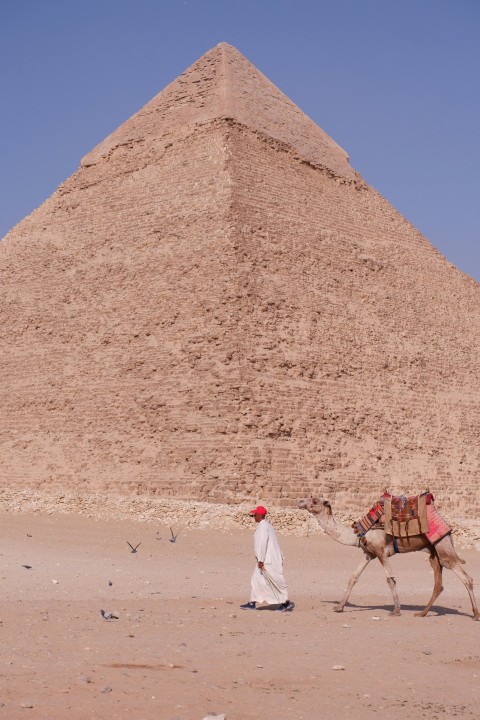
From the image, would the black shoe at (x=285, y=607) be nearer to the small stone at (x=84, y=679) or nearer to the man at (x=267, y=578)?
the man at (x=267, y=578)

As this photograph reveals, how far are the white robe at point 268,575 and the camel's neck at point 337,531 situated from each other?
541mm

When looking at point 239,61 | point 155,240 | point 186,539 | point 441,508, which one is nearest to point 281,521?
point 186,539

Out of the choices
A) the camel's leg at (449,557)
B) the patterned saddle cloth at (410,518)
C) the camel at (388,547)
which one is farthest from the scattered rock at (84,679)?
the camel's leg at (449,557)

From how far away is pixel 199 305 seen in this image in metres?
27.3

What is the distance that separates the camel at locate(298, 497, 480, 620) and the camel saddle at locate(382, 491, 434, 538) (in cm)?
11

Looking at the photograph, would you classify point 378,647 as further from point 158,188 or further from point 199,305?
point 158,188

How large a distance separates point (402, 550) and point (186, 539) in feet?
24.6

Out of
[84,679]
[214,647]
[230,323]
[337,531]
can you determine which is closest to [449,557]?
[337,531]

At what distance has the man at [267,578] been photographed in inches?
405

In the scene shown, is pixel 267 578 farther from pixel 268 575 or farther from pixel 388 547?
pixel 388 547

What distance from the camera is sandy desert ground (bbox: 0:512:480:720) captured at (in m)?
6.36

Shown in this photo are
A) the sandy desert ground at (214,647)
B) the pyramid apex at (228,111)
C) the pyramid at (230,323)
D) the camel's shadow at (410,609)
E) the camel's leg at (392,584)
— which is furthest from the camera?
the pyramid apex at (228,111)

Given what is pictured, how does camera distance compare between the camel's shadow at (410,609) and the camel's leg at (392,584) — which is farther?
the camel's shadow at (410,609)

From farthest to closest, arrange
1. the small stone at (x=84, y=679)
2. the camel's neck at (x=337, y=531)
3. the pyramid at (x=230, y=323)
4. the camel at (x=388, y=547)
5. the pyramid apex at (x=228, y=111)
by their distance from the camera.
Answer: the pyramid apex at (x=228, y=111) → the pyramid at (x=230, y=323) → the camel's neck at (x=337, y=531) → the camel at (x=388, y=547) → the small stone at (x=84, y=679)
